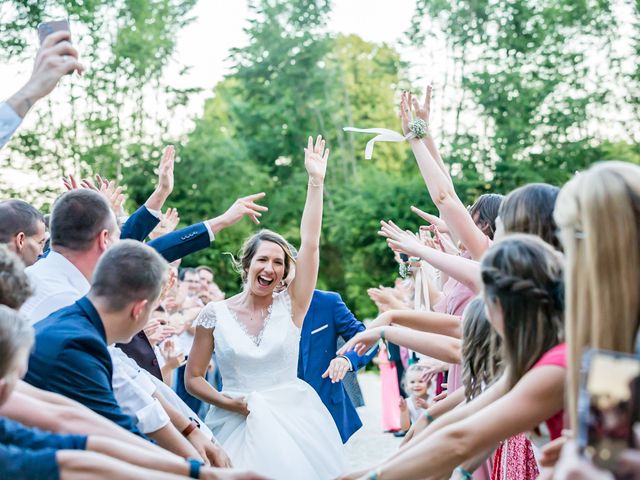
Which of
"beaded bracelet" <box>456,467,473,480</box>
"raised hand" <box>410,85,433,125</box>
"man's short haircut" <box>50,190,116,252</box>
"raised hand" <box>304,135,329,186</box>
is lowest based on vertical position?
"beaded bracelet" <box>456,467,473,480</box>

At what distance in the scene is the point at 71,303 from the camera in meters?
4.45

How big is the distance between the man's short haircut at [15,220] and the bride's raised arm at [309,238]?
1.60 metres

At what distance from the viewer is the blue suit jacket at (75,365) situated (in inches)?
142

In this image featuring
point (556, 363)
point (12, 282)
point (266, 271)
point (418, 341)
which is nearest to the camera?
point (556, 363)

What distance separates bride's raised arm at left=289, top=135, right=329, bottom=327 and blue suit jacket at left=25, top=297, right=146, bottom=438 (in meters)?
2.26

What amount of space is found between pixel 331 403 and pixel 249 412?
1252 mm

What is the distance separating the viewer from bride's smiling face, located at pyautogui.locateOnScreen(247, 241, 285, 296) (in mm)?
6055

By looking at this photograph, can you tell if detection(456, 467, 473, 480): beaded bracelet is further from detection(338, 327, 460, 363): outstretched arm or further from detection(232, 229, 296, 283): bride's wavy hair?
detection(232, 229, 296, 283): bride's wavy hair

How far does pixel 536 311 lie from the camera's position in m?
3.15

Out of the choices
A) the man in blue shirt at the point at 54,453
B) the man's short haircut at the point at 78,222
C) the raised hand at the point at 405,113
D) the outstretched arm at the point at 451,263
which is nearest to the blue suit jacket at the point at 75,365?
the man in blue shirt at the point at 54,453

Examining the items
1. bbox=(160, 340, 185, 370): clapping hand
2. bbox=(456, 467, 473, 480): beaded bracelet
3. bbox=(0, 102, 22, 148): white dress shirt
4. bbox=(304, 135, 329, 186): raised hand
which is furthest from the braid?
bbox=(160, 340, 185, 370): clapping hand

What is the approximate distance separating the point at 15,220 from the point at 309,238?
1.77 m

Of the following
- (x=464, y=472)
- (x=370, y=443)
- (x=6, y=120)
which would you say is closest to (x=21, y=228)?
(x=6, y=120)

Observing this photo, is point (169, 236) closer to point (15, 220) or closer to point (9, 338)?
point (15, 220)
